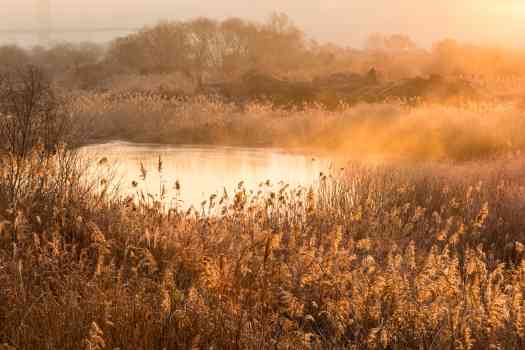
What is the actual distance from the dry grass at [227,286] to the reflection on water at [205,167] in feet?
14.5

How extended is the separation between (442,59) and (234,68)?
47.3ft

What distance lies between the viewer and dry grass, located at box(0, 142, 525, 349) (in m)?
3.74

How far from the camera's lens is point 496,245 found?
8.20m

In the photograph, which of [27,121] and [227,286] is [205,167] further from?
[227,286]

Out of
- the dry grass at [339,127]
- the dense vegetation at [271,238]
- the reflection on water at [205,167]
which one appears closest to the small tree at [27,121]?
the dense vegetation at [271,238]

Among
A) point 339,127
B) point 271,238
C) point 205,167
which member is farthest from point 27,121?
point 339,127

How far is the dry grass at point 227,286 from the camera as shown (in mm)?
3740

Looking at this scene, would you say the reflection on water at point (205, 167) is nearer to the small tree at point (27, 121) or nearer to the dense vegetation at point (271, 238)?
the dense vegetation at point (271, 238)

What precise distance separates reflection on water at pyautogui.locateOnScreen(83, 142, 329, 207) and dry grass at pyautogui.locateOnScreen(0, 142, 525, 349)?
441 cm

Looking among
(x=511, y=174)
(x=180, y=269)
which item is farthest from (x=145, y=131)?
(x=180, y=269)

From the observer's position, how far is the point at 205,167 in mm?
15805

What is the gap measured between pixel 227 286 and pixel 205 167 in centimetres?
1142

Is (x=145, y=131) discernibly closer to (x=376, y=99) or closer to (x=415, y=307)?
(x=376, y=99)

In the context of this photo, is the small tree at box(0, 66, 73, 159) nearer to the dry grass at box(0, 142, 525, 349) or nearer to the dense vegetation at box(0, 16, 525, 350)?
the dense vegetation at box(0, 16, 525, 350)
